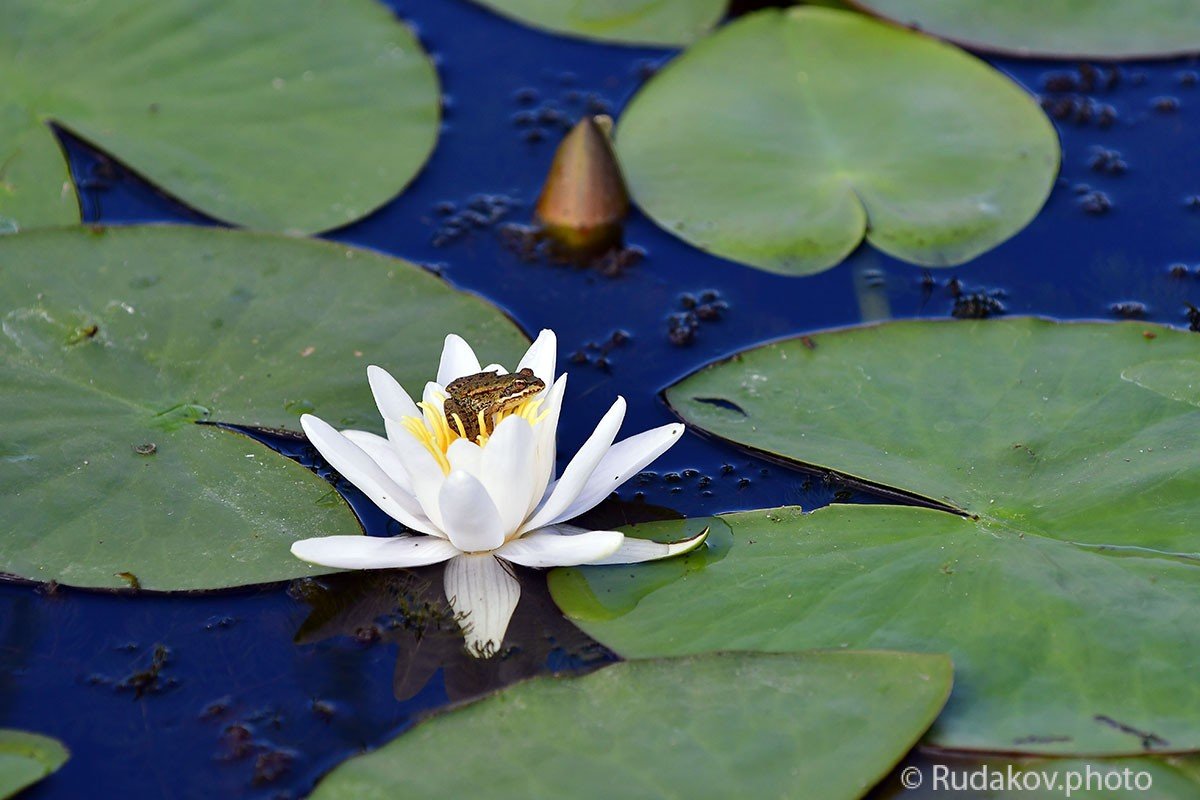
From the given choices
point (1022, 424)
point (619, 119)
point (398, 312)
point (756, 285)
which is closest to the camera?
point (1022, 424)

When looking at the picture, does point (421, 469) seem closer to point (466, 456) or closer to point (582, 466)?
point (466, 456)

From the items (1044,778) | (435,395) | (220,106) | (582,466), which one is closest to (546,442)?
(582,466)

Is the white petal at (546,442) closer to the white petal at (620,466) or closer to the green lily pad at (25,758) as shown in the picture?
the white petal at (620,466)

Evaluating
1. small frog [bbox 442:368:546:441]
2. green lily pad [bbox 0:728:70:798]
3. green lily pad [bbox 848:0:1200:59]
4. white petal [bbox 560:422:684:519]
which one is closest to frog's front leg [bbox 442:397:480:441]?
small frog [bbox 442:368:546:441]

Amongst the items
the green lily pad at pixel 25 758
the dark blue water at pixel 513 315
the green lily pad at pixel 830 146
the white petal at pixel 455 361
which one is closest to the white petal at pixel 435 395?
the white petal at pixel 455 361

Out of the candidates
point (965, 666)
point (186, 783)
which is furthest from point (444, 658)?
point (965, 666)

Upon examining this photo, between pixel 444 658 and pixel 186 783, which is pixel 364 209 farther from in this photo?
pixel 186 783
